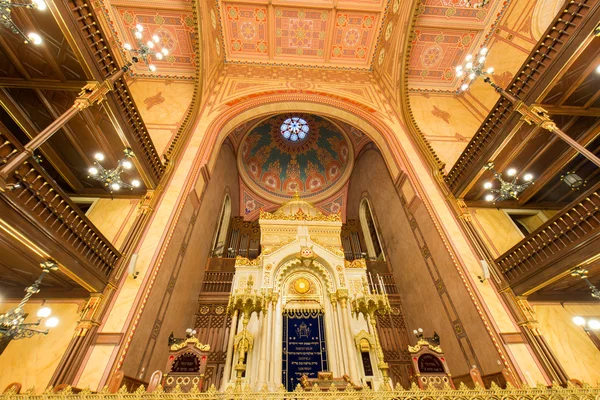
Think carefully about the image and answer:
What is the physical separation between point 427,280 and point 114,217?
10.4m

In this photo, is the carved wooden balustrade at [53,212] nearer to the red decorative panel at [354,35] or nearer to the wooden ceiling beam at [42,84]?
the wooden ceiling beam at [42,84]

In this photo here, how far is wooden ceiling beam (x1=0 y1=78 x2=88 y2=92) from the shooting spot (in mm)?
6148

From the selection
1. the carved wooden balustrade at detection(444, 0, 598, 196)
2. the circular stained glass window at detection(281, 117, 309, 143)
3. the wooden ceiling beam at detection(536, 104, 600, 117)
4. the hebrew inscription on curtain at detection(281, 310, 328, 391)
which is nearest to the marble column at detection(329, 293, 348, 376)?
the hebrew inscription on curtain at detection(281, 310, 328, 391)

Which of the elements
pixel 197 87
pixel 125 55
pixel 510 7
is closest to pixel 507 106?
pixel 510 7

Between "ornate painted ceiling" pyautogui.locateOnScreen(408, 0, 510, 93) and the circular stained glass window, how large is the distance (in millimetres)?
7192

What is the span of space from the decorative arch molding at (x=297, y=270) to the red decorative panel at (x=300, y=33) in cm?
1153

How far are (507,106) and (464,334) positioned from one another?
6522 millimetres

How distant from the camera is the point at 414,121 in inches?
448

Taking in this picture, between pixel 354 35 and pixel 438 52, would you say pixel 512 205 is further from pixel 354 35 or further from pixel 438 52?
pixel 354 35

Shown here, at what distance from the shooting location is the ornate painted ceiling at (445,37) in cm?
1189

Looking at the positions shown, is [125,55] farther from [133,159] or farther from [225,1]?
[133,159]

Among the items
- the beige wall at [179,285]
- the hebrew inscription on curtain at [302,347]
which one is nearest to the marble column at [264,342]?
the hebrew inscription on curtain at [302,347]

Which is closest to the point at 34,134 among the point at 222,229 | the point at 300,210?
the point at 222,229

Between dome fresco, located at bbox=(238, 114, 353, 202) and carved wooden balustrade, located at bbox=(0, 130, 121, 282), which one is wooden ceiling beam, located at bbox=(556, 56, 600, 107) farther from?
carved wooden balustrade, located at bbox=(0, 130, 121, 282)
